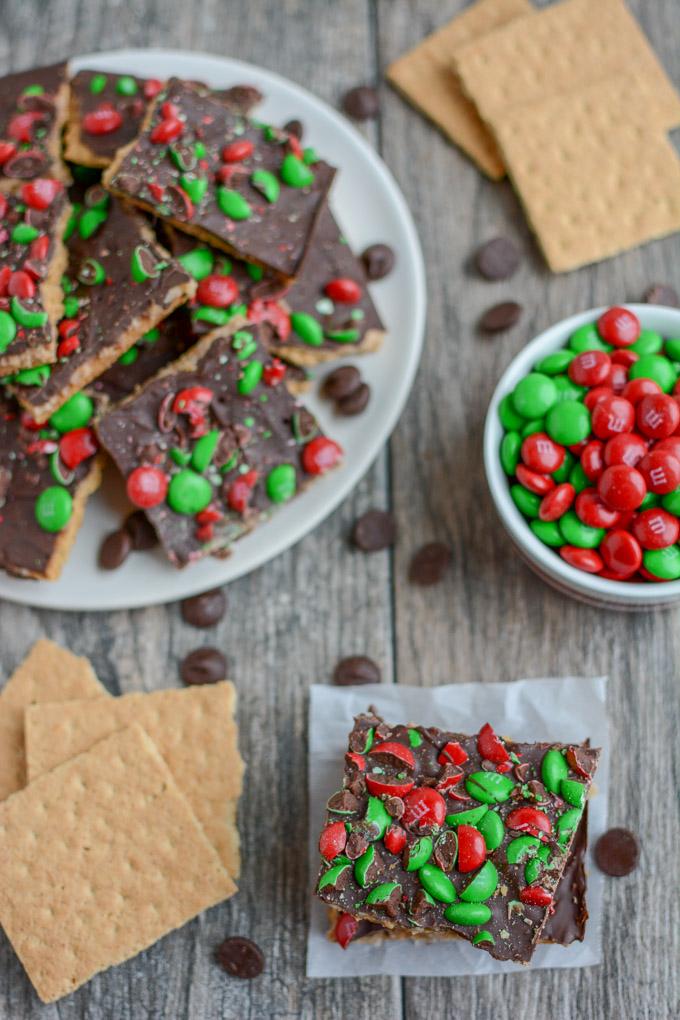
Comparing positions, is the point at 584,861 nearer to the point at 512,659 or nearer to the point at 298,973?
the point at 512,659

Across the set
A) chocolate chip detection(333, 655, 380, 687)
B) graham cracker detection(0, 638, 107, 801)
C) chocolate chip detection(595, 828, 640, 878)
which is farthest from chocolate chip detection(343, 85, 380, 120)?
chocolate chip detection(595, 828, 640, 878)

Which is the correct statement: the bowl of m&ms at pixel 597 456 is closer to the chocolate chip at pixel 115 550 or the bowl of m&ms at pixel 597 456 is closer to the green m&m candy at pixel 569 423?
the green m&m candy at pixel 569 423

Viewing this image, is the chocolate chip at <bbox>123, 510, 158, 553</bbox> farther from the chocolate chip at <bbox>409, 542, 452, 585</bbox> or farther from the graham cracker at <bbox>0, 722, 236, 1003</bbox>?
the chocolate chip at <bbox>409, 542, 452, 585</bbox>

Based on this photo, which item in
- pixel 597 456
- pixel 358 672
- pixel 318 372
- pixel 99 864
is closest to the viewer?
pixel 597 456

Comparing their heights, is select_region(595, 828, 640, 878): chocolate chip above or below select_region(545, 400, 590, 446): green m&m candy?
below

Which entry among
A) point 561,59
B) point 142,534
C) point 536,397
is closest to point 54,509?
point 142,534

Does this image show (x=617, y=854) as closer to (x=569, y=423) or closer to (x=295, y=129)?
(x=569, y=423)

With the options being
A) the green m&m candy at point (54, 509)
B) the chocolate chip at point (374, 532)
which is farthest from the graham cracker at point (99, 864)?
the chocolate chip at point (374, 532)

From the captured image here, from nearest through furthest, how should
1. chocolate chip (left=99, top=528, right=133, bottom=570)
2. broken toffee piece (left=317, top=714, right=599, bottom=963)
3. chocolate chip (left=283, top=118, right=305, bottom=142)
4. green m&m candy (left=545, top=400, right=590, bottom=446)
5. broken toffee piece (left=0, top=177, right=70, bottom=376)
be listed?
1. broken toffee piece (left=317, top=714, right=599, bottom=963)
2. green m&m candy (left=545, top=400, right=590, bottom=446)
3. broken toffee piece (left=0, top=177, right=70, bottom=376)
4. chocolate chip (left=99, top=528, right=133, bottom=570)
5. chocolate chip (left=283, top=118, right=305, bottom=142)
